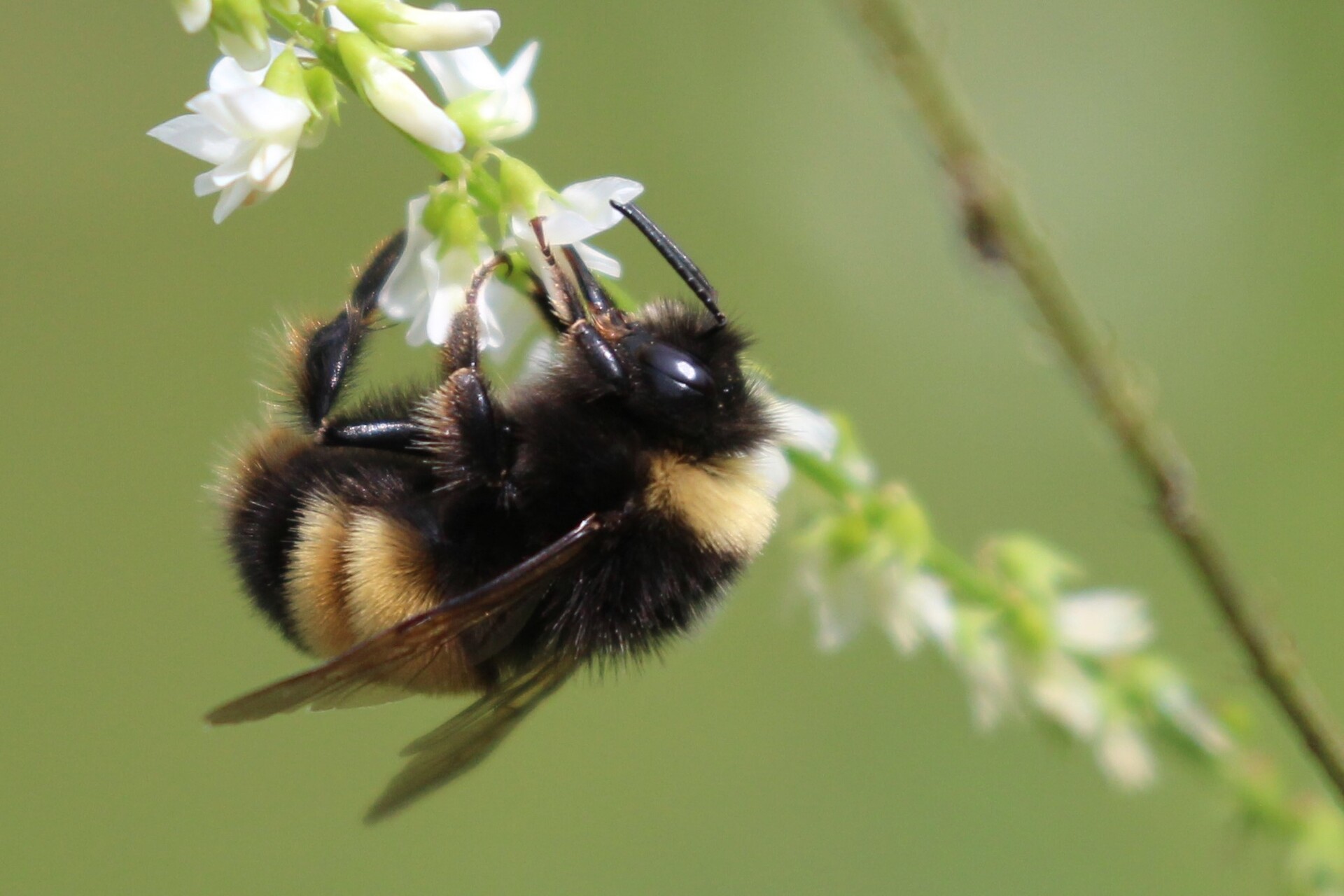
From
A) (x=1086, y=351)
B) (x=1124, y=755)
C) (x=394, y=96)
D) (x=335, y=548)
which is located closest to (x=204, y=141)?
(x=394, y=96)

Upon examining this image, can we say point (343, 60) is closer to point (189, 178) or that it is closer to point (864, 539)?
point (864, 539)

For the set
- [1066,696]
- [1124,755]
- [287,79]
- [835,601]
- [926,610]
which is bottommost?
[1124,755]

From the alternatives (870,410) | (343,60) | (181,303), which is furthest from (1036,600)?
(181,303)

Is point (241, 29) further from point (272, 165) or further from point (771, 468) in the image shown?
point (771, 468)

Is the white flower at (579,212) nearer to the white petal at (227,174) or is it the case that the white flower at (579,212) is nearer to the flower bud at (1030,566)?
the white petal at (227,174)

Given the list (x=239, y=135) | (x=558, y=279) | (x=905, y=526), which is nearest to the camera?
(x=239, y=135)

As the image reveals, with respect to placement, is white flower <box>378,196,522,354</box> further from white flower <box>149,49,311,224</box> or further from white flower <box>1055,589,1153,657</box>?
white flower <box>1055,589,1153,657</box>
